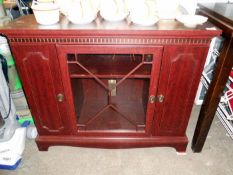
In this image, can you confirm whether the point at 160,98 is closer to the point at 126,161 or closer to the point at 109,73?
the point at 109,73

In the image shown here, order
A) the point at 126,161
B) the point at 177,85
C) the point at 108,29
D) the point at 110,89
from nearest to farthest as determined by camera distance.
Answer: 1. the point at 108,29
2. the point at 177,85
3. the point at 110,89
4. the point at 126,161

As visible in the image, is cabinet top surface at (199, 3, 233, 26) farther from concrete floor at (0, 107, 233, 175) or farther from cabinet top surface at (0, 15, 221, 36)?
concrete floor at (0, 107, 233, 175)

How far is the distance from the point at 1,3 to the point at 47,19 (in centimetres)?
51

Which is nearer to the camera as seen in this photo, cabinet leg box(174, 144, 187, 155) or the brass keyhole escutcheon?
the brass keyhole escutcheon

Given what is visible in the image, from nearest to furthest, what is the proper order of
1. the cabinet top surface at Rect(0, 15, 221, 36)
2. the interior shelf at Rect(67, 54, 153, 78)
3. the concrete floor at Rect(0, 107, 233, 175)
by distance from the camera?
1. the cabinet top surface at Rect(0, 15, 221, 36)
2. the interior shelf at Rect(67, 54, 153, 78)
3. the concrete floor at Rect(0, 107, 233, 175)

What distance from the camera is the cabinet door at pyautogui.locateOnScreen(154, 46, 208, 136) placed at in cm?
97

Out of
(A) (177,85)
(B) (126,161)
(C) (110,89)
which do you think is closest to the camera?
(A) (177,85)

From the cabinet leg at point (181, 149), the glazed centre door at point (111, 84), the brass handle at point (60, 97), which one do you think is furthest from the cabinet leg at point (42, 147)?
the cabinet leg at point (181, 149)

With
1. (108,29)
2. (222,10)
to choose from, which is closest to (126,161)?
(108,29)

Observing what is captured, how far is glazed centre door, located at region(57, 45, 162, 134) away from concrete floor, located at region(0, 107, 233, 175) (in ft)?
0.66

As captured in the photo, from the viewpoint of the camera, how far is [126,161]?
4.30ft

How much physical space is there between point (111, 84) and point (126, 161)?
1.76ft

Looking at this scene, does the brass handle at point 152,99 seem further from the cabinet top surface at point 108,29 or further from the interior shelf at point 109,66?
the cabinet top surface at point 108,29

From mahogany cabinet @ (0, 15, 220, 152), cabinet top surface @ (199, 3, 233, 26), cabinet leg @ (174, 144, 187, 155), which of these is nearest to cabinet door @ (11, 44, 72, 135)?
mahogany cabinet @ (0, 15, 220, 152)
